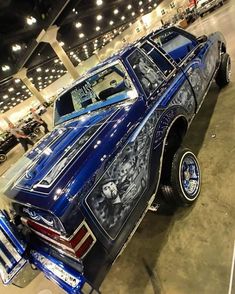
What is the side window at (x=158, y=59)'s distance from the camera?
330cm

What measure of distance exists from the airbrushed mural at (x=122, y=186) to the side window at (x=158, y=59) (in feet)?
3.90

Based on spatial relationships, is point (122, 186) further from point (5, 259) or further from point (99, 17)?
point (99, 17)

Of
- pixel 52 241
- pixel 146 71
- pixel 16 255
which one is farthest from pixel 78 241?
pixel 146 71

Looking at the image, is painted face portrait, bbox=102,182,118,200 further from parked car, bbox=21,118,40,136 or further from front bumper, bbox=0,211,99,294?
parked car, bbox=21,118,40,136

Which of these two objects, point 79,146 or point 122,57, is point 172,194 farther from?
point 122,57

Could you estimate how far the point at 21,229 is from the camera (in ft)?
8.14

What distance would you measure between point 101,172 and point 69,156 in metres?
0.42

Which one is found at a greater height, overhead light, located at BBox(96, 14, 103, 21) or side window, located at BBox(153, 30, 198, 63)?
overhead light, located at BBox(96, 14, 103, 21)

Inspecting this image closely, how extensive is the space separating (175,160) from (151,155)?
446mm

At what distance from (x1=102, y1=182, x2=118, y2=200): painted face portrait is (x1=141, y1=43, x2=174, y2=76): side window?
1.84m

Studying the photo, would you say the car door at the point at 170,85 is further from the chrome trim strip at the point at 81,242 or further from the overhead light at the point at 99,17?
the overhead light at the point at 99,17

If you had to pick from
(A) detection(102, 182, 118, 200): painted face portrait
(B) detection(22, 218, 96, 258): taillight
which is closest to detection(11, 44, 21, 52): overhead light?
(A) detection(102, 182, 118, 200): painted face portrait

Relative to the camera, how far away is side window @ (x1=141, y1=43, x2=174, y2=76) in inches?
130

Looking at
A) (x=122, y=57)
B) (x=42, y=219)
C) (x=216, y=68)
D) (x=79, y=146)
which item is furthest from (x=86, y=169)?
(x=216, y=68)
